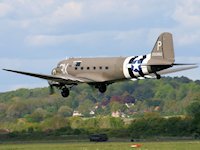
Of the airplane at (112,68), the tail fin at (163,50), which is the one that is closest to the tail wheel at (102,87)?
the airplane at (112,68)

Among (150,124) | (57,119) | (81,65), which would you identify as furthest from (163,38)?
(57,119)

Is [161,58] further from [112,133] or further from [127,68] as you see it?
[112,133]

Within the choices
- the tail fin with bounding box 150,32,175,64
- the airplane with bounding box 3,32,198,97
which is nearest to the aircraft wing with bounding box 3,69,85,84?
the airplane with bounding box 3,32,198,97

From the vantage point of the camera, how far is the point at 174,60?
401 feet

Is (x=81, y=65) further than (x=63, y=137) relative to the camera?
No

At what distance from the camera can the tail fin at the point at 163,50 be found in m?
122

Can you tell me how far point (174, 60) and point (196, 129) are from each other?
4073 cm

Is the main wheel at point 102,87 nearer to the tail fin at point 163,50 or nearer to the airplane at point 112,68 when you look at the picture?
the airplane at point 112,68

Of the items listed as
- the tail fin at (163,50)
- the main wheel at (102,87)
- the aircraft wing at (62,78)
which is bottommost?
the main wheel at (102,87)

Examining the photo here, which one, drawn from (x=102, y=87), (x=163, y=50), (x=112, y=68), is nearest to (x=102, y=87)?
(x=102, y=87)

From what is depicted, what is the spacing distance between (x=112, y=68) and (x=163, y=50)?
7.09 meters

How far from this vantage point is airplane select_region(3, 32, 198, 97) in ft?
401

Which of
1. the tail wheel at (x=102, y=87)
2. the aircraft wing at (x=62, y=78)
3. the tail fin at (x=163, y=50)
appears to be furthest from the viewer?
the tail wheel at (x=102, y=87)

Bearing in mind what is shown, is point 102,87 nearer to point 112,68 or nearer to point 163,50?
point 112,68
